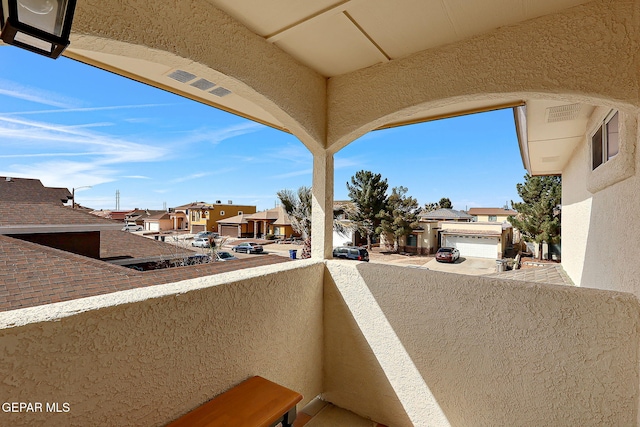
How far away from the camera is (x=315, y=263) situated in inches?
99.7

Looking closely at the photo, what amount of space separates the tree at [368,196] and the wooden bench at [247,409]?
47.4 feet

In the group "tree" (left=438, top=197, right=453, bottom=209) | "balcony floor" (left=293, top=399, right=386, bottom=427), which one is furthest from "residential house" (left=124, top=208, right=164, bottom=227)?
"tree" (left=438, top=197, right=453, bottom=209)

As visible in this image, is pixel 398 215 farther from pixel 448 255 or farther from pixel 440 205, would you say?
pixel 448 255

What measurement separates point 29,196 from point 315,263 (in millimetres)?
6416

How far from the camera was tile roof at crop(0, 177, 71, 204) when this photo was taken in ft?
17.2

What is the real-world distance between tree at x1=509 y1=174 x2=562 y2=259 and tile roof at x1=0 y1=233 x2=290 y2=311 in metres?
13.1

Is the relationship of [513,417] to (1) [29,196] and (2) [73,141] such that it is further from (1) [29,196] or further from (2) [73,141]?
(1) [29,196]

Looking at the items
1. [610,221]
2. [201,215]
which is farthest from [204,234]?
[610,221]

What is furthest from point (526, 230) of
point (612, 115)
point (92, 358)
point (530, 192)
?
point (92, 358)

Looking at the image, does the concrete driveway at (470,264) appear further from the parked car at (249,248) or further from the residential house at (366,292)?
the residential house at (366,292)

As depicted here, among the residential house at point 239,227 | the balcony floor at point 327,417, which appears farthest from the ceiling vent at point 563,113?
the residential house at point 239,227

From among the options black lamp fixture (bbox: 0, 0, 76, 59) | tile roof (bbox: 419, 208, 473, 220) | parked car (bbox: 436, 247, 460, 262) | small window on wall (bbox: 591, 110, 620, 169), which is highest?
small window on wall (bbox: 591, 110, 620, 169)

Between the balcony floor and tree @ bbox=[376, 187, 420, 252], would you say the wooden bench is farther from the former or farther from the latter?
tree @ bbox=[376, 187, 420, 252]

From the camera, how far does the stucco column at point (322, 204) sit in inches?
106
